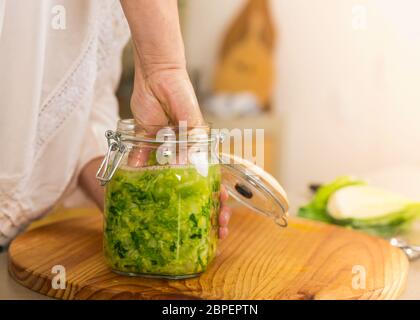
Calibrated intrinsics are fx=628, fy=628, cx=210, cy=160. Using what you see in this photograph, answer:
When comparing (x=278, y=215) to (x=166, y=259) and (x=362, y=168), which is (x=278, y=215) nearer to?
(x=166, y=259)

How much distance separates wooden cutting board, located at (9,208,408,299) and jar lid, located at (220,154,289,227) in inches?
2.6

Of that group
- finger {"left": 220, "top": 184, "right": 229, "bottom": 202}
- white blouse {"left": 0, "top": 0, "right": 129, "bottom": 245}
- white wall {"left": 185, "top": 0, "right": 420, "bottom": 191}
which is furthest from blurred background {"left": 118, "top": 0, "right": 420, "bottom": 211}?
finger {"left": 220, "top": 184, "right": 229, "bottom": 202}

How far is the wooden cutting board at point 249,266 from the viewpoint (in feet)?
2.30

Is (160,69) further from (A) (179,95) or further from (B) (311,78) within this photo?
(B) (311,78)

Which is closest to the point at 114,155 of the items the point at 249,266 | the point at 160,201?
the point at 160,201

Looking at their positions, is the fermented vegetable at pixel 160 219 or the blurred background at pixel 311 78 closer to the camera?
the fermented vegetable at pixel 160 219

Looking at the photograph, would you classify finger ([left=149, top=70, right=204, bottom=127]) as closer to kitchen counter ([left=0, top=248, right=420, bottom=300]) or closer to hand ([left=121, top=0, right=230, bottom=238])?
hand ([left=121, top=0, right=230, bottom=238])

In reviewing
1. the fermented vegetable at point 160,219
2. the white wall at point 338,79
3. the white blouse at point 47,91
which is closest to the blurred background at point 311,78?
the white wall at point 338,79

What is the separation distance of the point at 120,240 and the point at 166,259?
6 centimetres

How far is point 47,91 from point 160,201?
281 mm

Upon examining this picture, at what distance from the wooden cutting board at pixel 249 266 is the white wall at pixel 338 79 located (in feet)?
5.65

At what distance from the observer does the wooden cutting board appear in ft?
2.30

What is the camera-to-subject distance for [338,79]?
9.04 feet

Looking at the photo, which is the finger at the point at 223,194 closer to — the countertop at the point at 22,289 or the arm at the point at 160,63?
the arm at the point at 160,63
